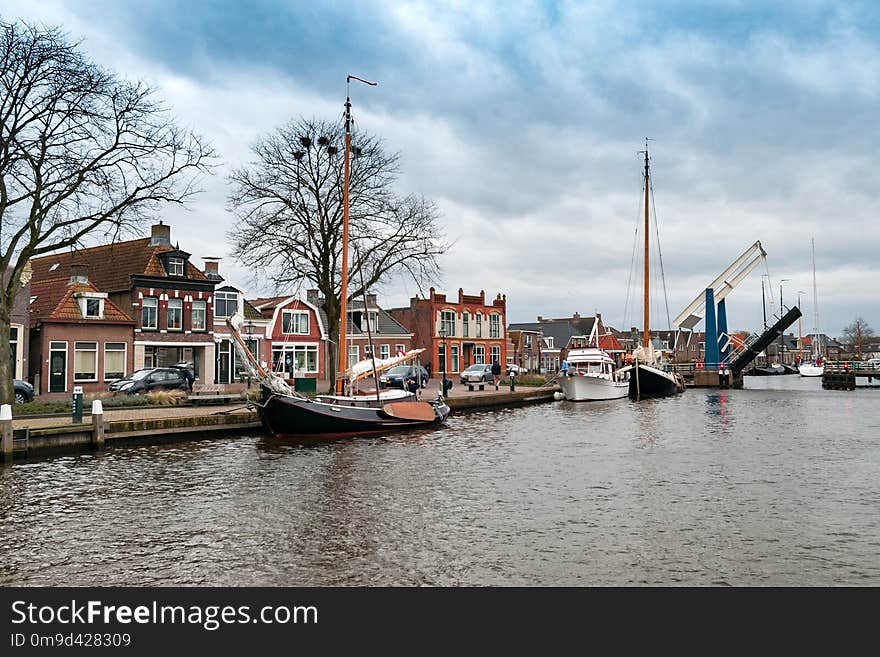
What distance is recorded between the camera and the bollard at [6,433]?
18094mm

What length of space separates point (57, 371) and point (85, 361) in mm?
1570

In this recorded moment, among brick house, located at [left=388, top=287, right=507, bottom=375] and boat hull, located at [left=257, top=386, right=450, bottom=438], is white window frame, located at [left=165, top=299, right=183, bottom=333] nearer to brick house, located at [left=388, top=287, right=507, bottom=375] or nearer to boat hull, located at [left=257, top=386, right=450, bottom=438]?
boat hull, located at [left=257, top=386, right=450, bottom=438]

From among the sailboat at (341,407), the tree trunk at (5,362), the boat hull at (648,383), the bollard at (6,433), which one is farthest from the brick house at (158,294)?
the boat hull at (648,383)

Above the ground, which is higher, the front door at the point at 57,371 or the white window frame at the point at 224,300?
the white window frame at the point at 224,300

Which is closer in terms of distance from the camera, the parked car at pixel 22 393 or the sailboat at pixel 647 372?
the parked car at pixel 22 393

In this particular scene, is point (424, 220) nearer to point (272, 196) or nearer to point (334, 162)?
point (334, 162)

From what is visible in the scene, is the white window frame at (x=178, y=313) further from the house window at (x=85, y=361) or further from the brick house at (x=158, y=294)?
the house window at (x=85, y=361)

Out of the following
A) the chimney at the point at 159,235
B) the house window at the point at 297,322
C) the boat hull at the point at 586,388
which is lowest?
the boat hull at the point at 586,388

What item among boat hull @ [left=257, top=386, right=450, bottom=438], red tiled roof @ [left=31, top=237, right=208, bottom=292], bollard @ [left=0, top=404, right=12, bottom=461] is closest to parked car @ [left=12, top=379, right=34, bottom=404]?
boat hull @ [left=257, top=386, right=450, bottom=438]

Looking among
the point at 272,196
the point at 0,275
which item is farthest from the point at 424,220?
the point at 0,275

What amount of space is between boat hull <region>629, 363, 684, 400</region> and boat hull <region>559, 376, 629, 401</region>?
3165 mm

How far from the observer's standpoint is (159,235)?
45.0 meters

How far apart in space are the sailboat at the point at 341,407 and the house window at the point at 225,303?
21478mm

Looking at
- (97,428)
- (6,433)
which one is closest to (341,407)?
(97,428)
